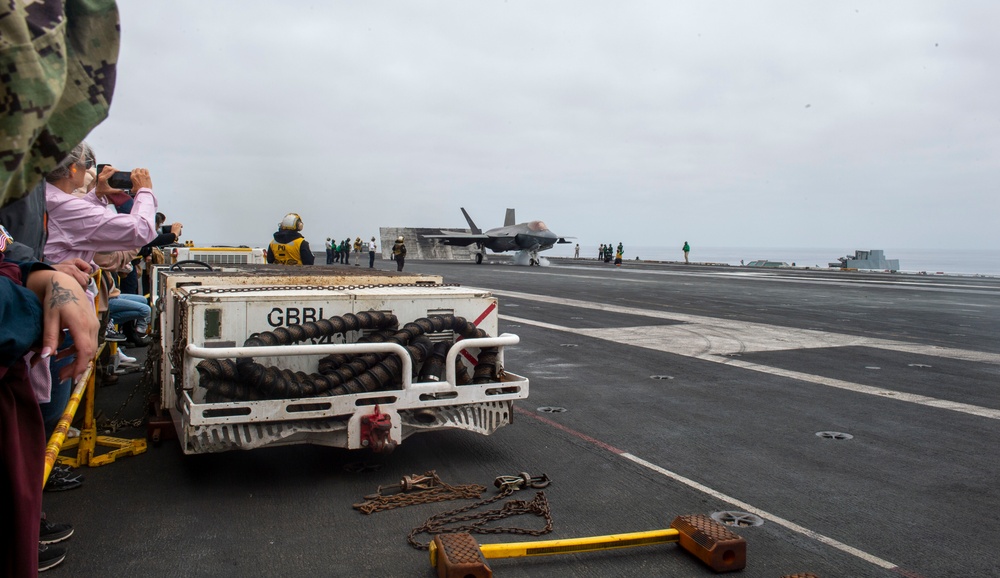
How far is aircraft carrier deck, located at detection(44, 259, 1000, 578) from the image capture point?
4.01m

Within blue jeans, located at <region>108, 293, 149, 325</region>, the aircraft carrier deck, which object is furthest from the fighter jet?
blue jeans, located at <region>108, 293, 149, 325</region>

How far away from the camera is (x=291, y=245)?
1065cm

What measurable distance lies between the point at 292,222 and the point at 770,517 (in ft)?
25.5

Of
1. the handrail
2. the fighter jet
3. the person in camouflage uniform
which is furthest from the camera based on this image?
the fighter jet

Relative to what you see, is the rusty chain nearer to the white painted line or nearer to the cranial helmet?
the white painted line

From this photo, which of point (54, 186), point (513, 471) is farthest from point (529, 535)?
point (54, 186)

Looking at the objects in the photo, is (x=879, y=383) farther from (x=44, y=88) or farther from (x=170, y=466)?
(x=44, y=88)

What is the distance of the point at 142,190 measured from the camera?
446 cm

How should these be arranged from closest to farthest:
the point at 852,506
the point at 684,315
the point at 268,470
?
1. the point at 852,506
2. the point at 268,470
3. the point at 684,315

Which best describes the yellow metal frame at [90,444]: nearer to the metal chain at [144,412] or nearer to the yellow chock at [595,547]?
the metal chain at [144,412]

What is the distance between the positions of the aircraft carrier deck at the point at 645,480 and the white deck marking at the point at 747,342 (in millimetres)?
123

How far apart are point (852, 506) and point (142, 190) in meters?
5.14

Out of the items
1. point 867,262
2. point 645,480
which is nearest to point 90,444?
point 645,480

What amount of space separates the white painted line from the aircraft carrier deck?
18 millimetres
